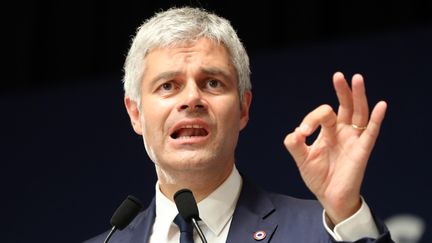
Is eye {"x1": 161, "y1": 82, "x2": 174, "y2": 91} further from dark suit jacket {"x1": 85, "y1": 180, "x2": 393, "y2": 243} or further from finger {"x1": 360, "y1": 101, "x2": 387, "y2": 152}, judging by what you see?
finger {"x1": 360, "y1": 101, "x2": 387, "y2": 152}

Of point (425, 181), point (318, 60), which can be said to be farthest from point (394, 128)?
point (318, 60)

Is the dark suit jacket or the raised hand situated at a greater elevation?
the raised hand

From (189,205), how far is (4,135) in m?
2.81

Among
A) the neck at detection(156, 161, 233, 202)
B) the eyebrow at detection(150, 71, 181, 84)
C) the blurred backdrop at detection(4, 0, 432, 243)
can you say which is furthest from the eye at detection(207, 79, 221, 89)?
the blurred backdrop at detection(4, 0, 432, 243)

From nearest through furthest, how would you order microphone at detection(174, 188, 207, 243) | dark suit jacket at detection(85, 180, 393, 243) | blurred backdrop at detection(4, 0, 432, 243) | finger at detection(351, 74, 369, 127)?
finger at detection(351, 74, 369, 127) → microphone at detection(174, 188, 207, 243) → dark suit jacket at detection(85, 180, 393, 243) → blurred backdrop at detection(4, 0, 432, 243)

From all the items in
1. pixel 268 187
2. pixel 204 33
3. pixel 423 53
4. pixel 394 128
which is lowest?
pixel 268 187

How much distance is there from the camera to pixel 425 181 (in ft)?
12.7

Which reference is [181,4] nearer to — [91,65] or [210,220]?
[91,65]

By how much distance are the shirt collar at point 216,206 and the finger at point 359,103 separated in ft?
2.04

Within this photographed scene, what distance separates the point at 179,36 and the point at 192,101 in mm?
259

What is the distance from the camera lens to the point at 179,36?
287 cm

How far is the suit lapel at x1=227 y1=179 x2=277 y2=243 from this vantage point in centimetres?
270

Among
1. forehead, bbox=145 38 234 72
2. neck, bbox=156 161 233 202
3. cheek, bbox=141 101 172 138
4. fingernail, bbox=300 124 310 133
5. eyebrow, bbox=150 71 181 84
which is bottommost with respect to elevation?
neck, bbox=156 161 233 202

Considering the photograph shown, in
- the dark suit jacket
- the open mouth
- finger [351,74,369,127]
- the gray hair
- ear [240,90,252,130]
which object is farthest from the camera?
ear [240,90,252,130]
